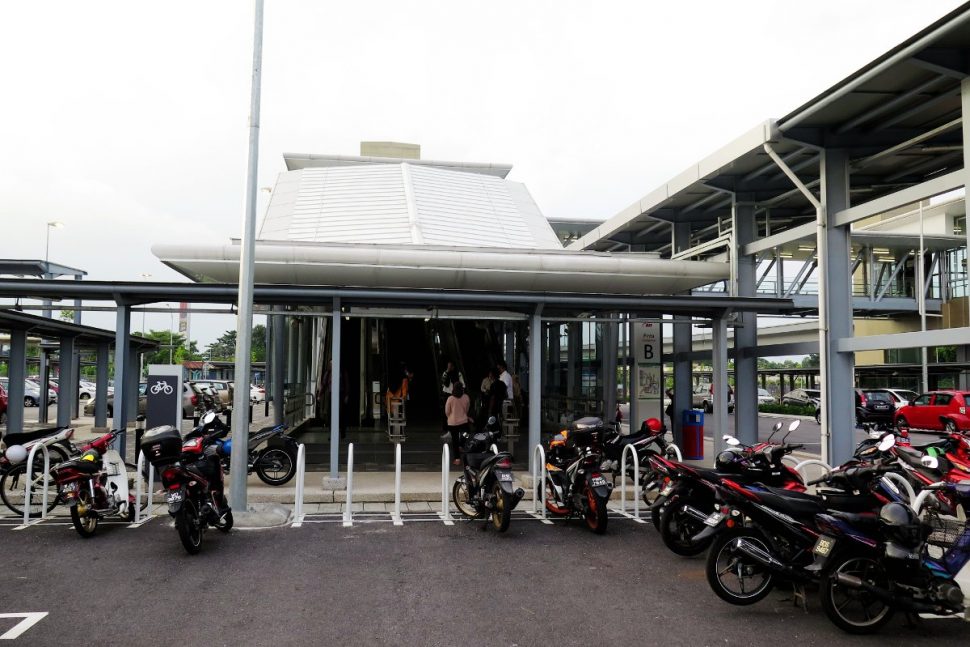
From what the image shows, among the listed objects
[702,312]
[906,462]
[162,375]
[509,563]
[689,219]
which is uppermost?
[689,219]

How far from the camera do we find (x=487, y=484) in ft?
26.3

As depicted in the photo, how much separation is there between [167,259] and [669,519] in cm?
864

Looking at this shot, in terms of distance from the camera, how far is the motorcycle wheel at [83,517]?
7.28m

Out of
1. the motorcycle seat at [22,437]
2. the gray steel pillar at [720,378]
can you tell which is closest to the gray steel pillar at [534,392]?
the gray steel pillar at [720,378]

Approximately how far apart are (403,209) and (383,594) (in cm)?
1445

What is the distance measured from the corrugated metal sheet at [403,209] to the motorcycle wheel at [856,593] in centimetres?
1135

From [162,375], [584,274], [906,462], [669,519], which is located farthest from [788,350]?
[162,375]

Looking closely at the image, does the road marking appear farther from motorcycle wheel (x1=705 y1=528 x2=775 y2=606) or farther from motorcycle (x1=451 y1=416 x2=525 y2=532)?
motorcycle wheel (x1=705 y1=528 x2=775 y2=606)

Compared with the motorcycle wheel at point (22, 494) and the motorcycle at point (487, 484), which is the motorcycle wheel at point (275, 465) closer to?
the motorcycle wheel at point (22, 494)

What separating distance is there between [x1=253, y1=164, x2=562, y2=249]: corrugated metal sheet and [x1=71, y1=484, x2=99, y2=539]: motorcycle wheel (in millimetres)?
8221

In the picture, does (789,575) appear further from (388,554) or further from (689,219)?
(689,219)

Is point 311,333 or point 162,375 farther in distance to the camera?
point 311,333

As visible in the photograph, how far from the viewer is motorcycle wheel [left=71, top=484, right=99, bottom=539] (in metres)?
7.28

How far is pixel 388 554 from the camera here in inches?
269
